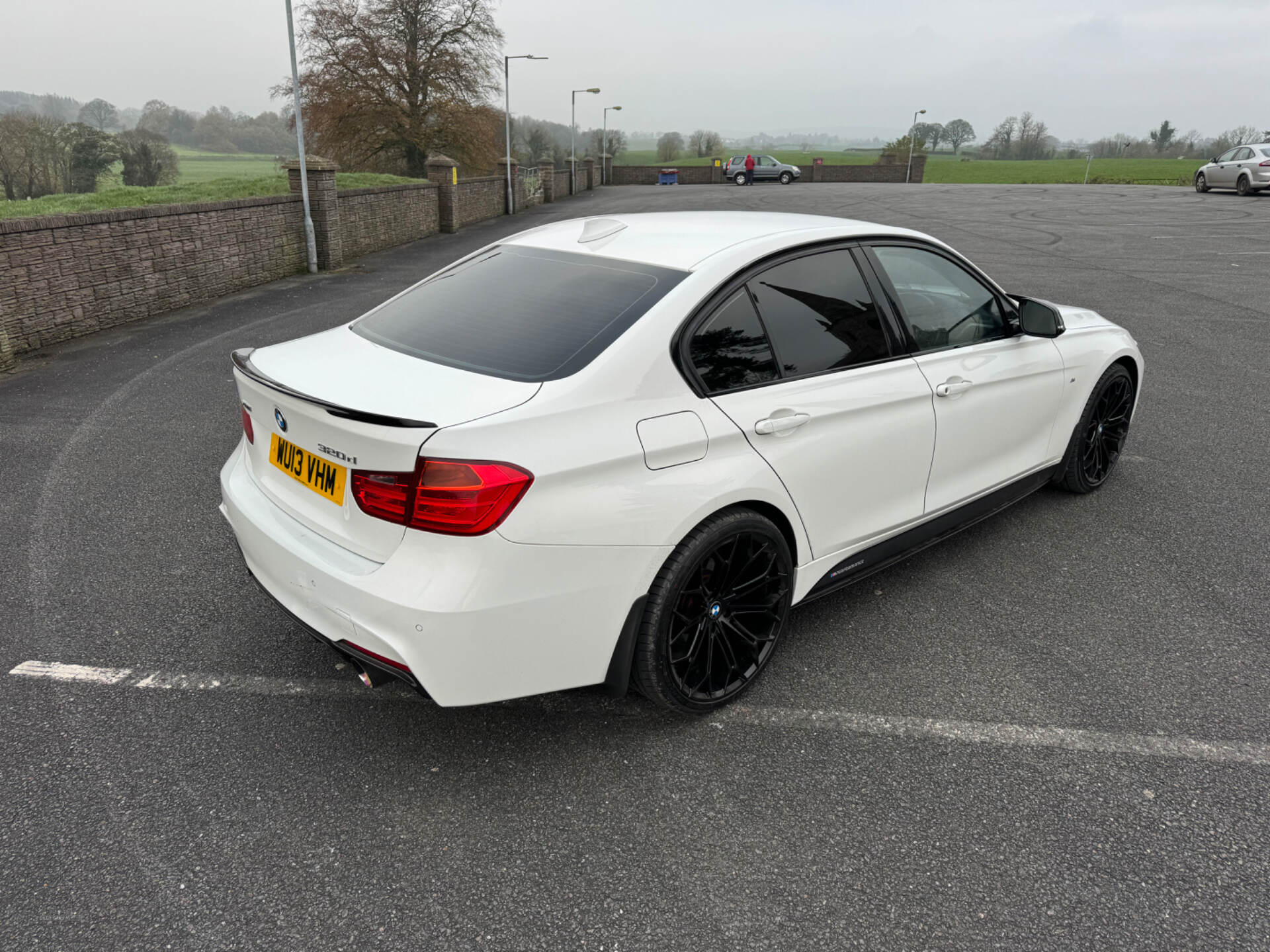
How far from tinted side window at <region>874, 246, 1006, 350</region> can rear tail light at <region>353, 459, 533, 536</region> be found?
2.00 m

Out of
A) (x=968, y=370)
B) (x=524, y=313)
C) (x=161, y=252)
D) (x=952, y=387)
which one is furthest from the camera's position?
Result: (x=161, y=252)

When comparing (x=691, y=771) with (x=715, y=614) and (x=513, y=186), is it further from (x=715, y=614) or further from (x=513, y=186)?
(x=513, y=186)

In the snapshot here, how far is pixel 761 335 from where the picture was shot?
3.00 meters

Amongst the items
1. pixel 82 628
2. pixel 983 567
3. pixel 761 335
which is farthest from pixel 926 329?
pixel 82 628

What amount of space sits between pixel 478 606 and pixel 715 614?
0.90 meters

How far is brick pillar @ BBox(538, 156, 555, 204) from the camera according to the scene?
120 feet

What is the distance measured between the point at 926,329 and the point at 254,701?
2.99 metres

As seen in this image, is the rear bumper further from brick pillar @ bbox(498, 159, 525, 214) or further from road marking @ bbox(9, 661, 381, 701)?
brick pillar @ bbox(498, 159, 525, 214)

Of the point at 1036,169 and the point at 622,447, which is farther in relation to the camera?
the point at 1036,169

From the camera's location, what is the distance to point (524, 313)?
2.99 m

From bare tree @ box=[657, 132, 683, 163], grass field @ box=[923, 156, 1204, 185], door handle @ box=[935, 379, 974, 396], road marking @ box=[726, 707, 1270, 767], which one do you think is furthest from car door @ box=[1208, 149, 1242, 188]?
bare tree @ box=[657, 132, 683, 163]

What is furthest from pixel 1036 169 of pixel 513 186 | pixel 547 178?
pixel 513 186

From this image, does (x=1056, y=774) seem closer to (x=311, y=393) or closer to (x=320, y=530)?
(x=320, y=530)

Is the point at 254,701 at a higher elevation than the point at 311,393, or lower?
lower
